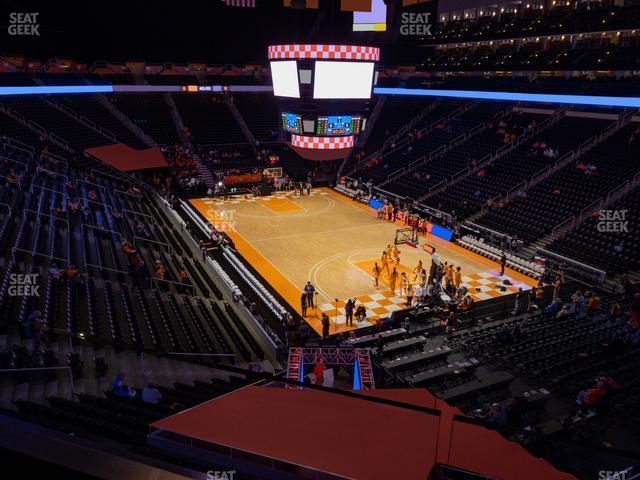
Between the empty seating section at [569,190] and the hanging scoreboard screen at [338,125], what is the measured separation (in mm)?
13626

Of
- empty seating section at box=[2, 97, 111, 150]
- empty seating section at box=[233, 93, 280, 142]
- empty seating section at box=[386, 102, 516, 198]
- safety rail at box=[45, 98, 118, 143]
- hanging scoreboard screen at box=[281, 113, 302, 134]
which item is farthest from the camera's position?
empty seating section at box=[233, 93, 280, 142]

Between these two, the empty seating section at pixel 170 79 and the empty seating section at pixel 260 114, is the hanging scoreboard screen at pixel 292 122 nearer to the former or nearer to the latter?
the empty seating section at pixel 260 114

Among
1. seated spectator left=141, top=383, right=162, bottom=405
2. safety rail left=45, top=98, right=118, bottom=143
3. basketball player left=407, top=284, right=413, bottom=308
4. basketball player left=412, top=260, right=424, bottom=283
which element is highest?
safety rail left=45, top=98, right=118, bottom=143

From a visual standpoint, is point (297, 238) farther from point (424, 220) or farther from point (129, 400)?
point (129, 400)

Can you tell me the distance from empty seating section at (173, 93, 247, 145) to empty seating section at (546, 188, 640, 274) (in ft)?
87.3

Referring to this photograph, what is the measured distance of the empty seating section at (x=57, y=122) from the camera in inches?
1200

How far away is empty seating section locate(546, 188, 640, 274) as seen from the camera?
18.8m

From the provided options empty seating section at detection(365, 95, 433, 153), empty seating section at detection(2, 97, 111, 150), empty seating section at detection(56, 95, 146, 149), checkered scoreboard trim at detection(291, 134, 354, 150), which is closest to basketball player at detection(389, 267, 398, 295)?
checkered scoreboard trim at detection(291, 134, 354, 150)

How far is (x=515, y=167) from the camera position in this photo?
28141 mm

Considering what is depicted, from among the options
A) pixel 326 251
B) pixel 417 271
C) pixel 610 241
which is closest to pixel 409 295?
pixel 417 271

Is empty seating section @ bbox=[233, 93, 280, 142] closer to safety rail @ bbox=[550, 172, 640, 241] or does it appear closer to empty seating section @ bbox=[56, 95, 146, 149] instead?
empty seating section @ bbox=[56, 95, 146, 149]

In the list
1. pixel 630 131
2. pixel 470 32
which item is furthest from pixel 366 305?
pixel 470 32

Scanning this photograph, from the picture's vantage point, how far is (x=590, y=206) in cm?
2239

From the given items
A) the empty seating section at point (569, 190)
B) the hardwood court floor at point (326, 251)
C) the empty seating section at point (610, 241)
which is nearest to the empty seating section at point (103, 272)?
the hardwood court floor at point (326, 251)
